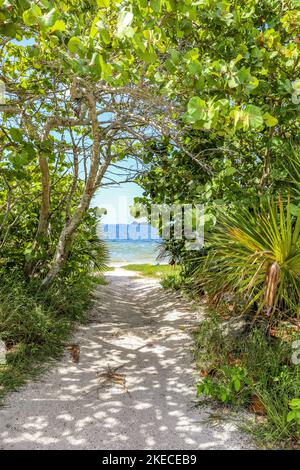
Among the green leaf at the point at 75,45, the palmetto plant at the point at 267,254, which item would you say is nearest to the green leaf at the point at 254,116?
the palmetto plant at the point at 267,254

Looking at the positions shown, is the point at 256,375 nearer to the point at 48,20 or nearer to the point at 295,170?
the point at 295,170

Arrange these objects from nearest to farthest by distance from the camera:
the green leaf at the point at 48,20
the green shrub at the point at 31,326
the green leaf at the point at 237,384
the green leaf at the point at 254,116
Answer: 1. the green leaf at the point at 48,20
2. the green leaf at the point at 254,116
3. the green leaf at the point at 237,384
4. the green shrub at the point at 31,326

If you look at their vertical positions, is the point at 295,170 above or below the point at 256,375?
above

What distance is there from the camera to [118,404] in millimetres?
3451

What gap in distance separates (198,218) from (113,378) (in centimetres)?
206

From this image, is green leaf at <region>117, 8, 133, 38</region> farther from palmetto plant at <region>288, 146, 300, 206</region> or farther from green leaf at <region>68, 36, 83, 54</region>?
palmetto plant at <region>288, 146, 300, 206</region>

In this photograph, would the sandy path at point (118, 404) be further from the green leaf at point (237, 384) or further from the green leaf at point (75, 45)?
the green leaf at point (75, 45)

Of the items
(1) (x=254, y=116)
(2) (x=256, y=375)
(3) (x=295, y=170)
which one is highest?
(1) (x=254, y=116)

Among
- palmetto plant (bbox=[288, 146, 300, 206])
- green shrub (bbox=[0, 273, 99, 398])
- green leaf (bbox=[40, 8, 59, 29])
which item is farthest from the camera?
green shrub (bbox=[0, 273, 99, 398])

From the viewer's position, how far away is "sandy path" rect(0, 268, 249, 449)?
285cm

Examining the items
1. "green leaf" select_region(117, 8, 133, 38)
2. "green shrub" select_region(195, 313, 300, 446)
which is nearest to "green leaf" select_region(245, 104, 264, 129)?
"green leaf" select_region(117, 8, 133, 38)

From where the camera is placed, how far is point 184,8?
8.43 feet

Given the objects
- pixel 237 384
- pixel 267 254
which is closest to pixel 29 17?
pixel 267 254

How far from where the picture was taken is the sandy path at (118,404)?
2.85 m
